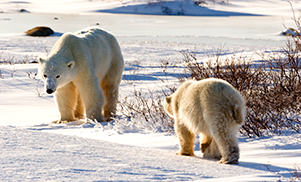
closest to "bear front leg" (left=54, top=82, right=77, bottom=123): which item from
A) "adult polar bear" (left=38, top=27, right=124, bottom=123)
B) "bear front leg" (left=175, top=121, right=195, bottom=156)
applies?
"adult polar bear" (left=38, top=27, right=124, bottom=123)

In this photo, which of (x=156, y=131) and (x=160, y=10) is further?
(x=160, y=10)

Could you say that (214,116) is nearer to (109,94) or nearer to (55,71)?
(55,71)

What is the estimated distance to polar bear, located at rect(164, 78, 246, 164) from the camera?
2920 millimetres

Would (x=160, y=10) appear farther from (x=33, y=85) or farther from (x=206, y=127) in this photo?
(x=206, y=127)

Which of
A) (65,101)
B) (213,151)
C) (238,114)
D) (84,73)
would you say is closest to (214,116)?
(238,114)

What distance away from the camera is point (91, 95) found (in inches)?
206

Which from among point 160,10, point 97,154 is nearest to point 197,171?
point 97,154

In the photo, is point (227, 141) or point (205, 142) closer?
point (227, 141)

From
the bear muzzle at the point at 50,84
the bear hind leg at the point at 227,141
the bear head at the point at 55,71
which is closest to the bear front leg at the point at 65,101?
the bear head at the point at 55,71

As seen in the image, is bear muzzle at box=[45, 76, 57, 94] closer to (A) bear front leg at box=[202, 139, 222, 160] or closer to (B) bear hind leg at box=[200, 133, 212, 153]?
(B) bear hind leg at box=[200, 133, 212, 153]

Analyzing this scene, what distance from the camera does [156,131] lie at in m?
4.43

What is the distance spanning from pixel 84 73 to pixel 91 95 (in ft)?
1.07

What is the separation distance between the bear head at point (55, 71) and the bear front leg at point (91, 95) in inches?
9.5

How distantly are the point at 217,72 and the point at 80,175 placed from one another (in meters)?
3.03
